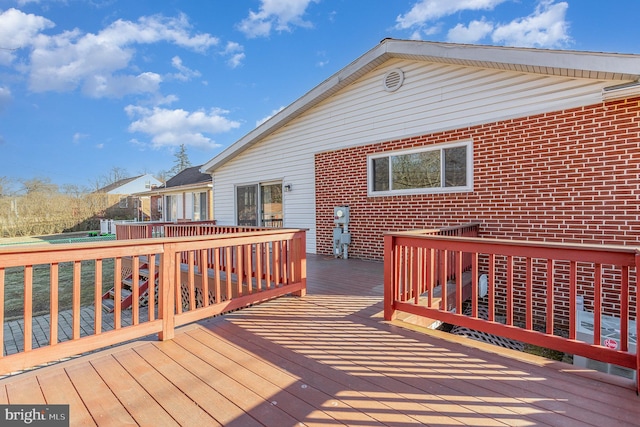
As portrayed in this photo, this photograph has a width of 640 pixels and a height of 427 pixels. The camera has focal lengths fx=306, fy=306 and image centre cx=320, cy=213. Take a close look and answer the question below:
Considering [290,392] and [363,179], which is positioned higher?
[363,179]

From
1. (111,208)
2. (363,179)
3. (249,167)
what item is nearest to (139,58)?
(111,208)

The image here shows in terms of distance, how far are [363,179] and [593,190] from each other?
3.84m

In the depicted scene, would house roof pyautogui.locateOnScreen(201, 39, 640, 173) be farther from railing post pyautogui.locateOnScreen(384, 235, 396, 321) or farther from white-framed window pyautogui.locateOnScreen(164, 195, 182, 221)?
white-framed window pyautogui.locateOnScreen(164, 195, 182, 221)

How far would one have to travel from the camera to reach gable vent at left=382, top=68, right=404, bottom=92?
6.16 meters

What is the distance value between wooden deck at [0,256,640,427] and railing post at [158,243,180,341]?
0.13 metres

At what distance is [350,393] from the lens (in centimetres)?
202

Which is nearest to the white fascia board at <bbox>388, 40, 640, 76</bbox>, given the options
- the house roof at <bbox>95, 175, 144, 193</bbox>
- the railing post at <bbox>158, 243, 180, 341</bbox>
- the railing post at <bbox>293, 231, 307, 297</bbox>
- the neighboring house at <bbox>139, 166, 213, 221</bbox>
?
the railing post at <bbox>293, 231, 307, 297</bbox>

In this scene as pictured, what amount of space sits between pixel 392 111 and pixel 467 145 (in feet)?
5.61

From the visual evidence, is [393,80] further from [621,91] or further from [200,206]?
[200,206]

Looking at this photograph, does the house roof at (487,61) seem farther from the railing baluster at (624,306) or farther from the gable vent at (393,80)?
the railing baluster at (624,306)

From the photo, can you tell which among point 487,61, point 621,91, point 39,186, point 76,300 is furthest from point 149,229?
point 39,186

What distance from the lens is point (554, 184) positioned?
4.51m

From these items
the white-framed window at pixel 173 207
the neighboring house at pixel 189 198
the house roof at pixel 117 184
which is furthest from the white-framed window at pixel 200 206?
the house roof at pixel 117 184

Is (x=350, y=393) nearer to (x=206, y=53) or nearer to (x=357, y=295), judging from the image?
(x=357, y=295)
